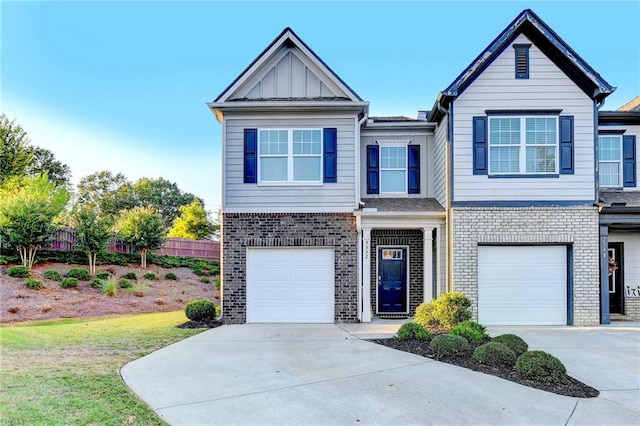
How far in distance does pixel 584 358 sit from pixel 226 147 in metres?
9.53

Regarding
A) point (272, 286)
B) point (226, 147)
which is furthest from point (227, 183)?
point (272, 286)

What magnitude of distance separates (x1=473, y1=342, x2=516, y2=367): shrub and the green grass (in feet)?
16.5

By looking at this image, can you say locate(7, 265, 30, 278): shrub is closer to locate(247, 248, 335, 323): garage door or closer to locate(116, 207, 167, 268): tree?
locate(116, 207, 167, 268): tree

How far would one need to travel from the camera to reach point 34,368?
639 centimetres

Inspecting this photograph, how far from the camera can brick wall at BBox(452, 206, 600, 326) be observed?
36.4 ft

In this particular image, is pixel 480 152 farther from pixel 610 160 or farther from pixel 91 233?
pixel 91 233

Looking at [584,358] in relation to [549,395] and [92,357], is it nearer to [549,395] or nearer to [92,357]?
[549,395]

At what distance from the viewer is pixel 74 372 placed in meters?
6.17

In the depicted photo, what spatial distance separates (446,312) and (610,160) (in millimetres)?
7519

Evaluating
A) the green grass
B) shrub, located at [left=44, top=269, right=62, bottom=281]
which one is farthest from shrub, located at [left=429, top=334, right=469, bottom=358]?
shrub, located at [left=44, top=269, right=62, bottom=281]

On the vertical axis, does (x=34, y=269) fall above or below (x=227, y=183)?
below

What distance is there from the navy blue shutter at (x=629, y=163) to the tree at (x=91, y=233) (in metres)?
20.0

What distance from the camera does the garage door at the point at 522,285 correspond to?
11.2m

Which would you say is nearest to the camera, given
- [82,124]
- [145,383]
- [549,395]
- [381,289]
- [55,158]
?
[549,395]
